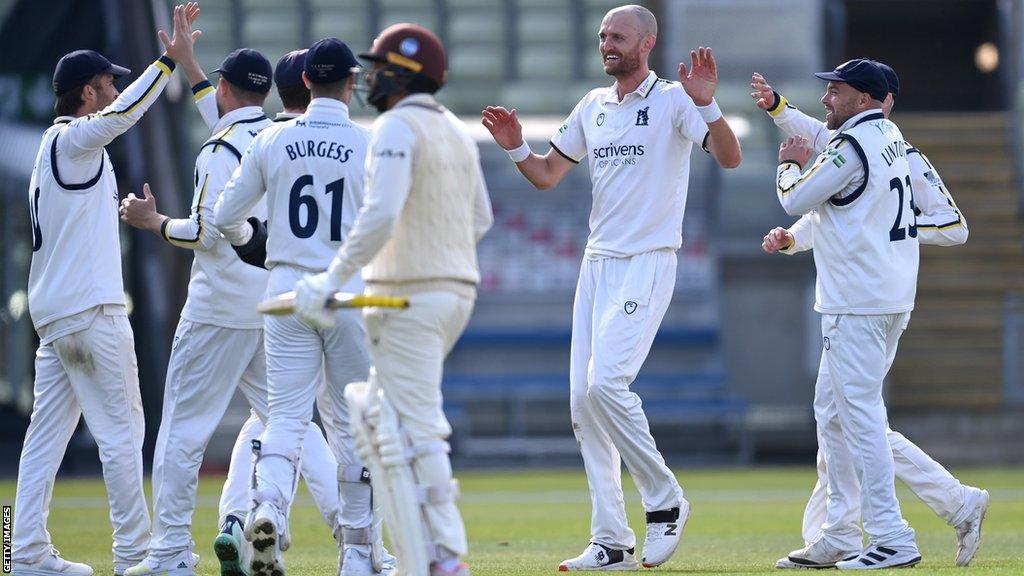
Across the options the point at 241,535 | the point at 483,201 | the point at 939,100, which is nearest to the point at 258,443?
the point at 241,535

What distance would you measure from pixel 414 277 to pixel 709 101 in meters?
2.18

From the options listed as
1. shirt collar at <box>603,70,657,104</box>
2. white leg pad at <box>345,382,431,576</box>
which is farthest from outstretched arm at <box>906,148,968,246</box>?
white leg pad at <box>345,382,431,576</box>

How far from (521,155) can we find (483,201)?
1.98 meters

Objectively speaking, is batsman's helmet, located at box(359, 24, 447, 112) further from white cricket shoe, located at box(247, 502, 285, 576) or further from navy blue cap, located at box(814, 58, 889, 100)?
navy blue cap, located at box(814, 58, 889, 100)

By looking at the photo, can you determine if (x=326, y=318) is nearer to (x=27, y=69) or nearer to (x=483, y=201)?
(x=483, y=201)

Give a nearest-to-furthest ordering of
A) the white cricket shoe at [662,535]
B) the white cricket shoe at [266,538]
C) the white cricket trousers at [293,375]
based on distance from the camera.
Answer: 1. the white cricket shoe at [266,538]
2. the white cricket trousers at [293,375]
3. the white cricket shoe at [662,535]

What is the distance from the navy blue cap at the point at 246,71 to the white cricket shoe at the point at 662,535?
2.77 metres

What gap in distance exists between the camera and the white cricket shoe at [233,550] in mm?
6672

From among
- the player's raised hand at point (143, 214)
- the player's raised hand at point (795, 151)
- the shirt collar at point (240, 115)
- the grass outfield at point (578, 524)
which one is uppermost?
the shirt collar at point (240, 115)

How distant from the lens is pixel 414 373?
5.91 m

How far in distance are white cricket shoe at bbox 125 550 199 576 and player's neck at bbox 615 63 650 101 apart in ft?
10.0

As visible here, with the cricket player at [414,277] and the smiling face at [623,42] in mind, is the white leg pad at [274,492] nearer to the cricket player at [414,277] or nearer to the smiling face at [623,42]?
the cricket player at [414,277]

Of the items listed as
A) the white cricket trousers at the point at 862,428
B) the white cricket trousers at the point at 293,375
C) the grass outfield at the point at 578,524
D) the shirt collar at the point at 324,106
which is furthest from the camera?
the grass outfield at the point at 578,524

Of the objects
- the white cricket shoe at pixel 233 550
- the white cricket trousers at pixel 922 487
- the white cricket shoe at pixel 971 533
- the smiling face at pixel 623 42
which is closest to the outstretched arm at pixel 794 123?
the smiling face at pixel 623 42
